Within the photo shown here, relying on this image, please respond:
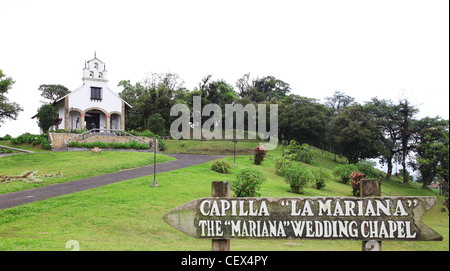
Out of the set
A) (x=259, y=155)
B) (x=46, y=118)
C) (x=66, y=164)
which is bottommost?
(x=66, y=164)

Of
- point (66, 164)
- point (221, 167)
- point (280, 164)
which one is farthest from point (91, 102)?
point (280, 164)

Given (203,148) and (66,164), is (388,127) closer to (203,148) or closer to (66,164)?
(203,148)

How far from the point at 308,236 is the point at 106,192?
10885 millimetres

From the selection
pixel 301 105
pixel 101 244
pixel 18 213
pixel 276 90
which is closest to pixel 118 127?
pixel 301 105

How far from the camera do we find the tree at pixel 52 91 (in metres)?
58.9

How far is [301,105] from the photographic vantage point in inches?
1767

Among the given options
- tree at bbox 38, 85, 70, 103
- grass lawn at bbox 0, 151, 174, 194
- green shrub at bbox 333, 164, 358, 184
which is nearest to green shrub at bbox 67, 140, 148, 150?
grass lawn at bbox 0, 151, 174, 194

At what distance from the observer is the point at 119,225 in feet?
30.0

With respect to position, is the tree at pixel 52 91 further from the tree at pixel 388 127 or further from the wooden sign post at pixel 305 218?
the wooden sign post at pixel 305 218

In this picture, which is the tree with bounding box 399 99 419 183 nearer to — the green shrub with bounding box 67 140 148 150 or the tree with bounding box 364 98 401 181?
the tree with bounding box 364 98 401 181

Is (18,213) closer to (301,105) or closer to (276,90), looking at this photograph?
(301,105)

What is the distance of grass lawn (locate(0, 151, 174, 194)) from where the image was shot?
15.5 m

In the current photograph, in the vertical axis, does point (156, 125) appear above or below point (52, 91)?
below

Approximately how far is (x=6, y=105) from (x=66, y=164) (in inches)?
909
